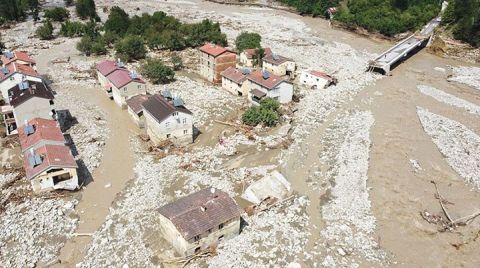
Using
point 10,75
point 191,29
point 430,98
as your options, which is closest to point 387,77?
point 430,98

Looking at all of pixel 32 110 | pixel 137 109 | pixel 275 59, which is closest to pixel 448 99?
pixel 275 59

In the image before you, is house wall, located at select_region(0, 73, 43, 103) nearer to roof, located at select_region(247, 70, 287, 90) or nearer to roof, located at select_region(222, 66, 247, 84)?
roof, located at select_region(222, 66, 247, 84)

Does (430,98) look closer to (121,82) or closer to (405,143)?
(405,143)

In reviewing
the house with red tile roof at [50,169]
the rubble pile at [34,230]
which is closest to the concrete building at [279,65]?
the house with red tile roof at [50,169]

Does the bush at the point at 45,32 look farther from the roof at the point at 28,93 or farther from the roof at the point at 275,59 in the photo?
the roof at the point at 275,59

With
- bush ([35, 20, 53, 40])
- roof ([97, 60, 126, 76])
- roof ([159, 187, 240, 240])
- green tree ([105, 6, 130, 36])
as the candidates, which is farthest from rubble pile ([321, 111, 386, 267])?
bush ([35, 20, 53, 40])

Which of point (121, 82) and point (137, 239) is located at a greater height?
point (121, 82)
